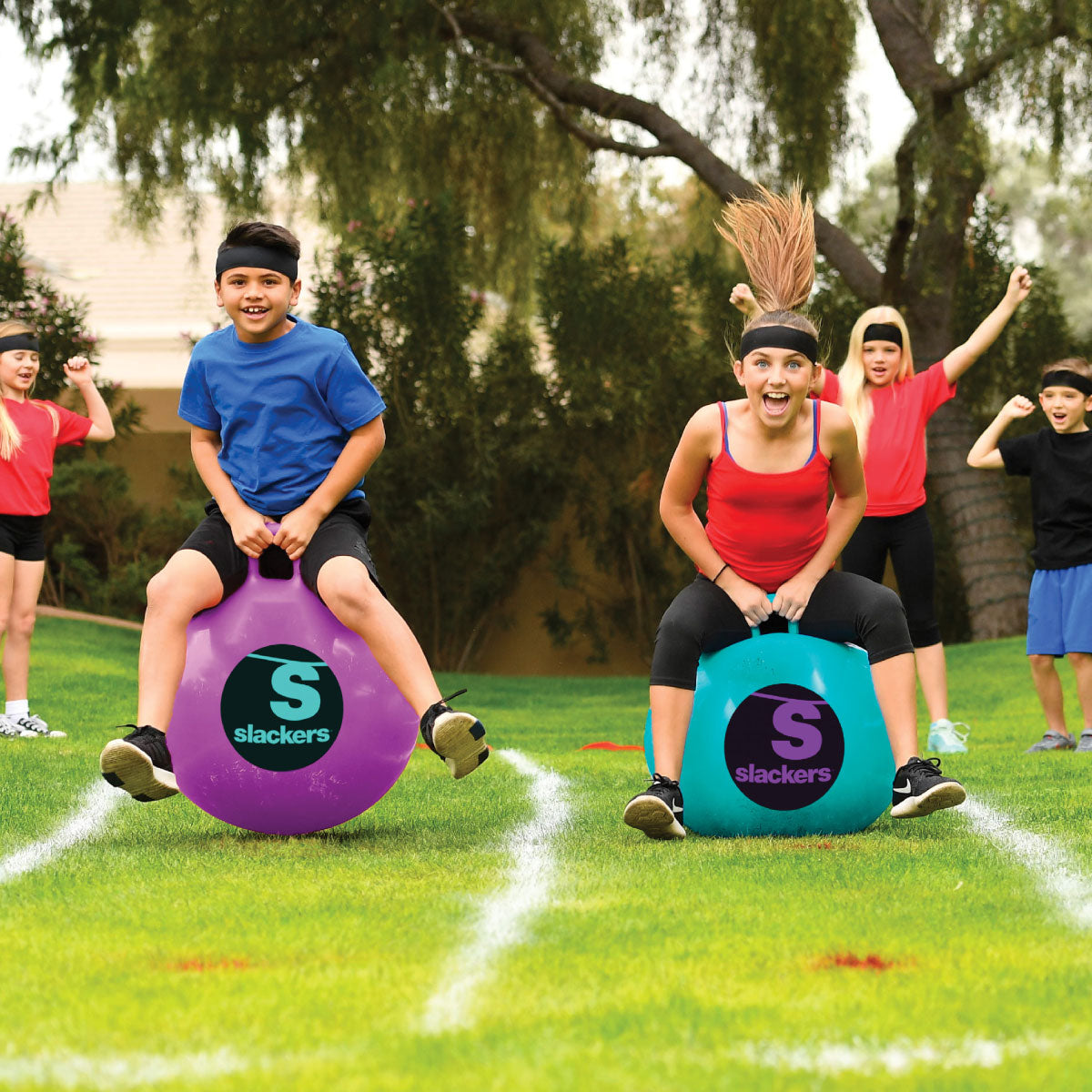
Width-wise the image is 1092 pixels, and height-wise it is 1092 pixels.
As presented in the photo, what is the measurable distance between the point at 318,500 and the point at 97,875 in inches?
53.0

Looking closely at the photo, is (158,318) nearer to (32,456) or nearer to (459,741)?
(32,456)

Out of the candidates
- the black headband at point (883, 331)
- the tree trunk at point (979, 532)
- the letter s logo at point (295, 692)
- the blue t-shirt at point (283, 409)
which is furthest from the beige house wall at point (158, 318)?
the letter s logo at point (295, 692)

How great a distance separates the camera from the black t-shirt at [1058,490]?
734cm

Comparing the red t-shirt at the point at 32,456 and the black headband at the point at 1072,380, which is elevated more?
the black headband at the point at 1072,380

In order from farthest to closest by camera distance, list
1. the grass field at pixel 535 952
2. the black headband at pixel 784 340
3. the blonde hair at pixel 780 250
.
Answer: the blonde hair at pixel 780 250 → the black headband at pixel 784 340 → the grass field at pixel 535 952

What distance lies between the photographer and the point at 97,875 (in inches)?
153

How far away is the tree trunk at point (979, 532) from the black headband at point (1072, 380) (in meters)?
6.82

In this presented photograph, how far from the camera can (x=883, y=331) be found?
713 centimetres

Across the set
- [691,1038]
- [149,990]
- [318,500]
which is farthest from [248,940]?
[318,500]

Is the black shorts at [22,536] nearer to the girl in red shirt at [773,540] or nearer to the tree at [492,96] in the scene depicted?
the girl in red shirt at [773,540]

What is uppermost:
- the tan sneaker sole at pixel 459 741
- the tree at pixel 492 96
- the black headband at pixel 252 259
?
the tree at pixel 492 96

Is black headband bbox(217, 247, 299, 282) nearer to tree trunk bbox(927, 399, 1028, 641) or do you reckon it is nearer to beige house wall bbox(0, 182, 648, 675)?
beige house wall bbox(0, 182, 648, 675)

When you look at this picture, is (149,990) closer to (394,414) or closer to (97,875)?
(97,875)

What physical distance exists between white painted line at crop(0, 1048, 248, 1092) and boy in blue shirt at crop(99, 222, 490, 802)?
201 centimetres
